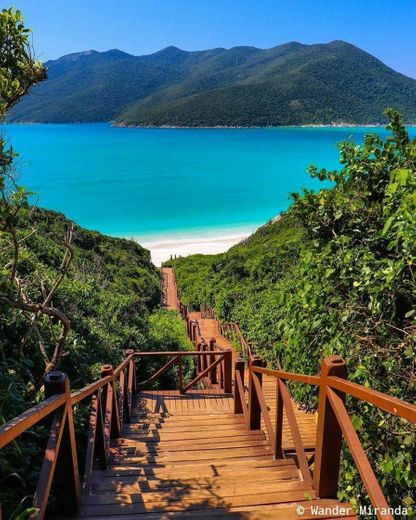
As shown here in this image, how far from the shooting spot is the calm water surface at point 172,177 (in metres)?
51.9

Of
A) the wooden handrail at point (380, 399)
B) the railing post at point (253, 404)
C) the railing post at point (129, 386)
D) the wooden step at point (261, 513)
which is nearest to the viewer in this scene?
the wooden handrail at point (380, 399)

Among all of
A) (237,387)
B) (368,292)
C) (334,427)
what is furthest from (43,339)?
(334,427)

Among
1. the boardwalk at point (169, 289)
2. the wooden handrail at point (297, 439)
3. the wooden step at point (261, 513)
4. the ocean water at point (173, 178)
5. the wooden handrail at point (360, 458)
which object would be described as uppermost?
the ocean water at point (173, 178)

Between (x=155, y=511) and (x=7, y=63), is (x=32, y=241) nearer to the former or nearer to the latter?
(x=7, y=63)

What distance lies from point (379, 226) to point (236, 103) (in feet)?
632

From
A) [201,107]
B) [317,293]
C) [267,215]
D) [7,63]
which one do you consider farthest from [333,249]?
[201,107]

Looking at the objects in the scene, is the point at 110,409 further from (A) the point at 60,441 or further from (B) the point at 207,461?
(A) the point at 60,441

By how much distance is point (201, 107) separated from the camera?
18300 centimetres

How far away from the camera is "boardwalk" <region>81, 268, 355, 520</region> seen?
8.34ft

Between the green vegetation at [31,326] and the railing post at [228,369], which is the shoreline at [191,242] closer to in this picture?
the green vegetation at [31,326]

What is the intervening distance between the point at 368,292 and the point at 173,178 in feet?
270

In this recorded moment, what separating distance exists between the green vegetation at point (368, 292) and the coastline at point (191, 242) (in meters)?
30.8

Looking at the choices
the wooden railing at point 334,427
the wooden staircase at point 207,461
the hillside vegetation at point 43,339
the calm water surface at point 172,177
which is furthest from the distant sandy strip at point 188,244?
the wooden railing at point 334,427

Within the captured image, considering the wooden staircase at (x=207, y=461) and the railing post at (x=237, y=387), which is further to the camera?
the railing post at (x=237, y=387)
